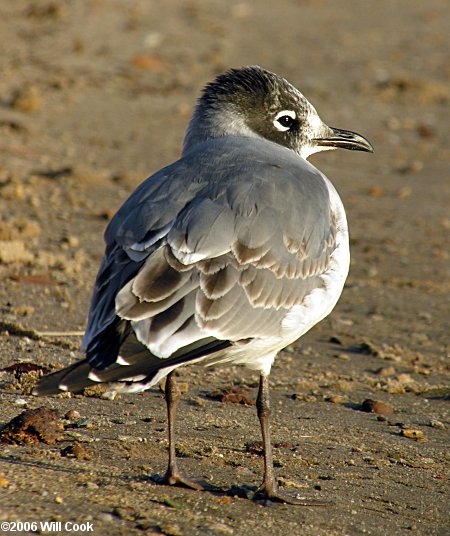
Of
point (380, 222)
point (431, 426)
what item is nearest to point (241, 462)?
point (431, 426)

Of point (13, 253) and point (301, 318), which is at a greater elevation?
point (301, 318)

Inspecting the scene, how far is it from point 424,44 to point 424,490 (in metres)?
15.5

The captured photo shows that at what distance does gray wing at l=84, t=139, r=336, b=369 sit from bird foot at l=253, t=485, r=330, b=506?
73cm

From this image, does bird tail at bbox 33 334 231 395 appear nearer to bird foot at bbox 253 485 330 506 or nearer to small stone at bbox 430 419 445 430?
bird foot at bbox 253 485 330 506

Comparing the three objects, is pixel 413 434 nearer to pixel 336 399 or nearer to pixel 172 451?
pixel 336 399

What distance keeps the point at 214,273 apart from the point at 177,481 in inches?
39.1

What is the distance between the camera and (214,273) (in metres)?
4.87

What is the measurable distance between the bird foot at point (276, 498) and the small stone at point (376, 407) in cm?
160

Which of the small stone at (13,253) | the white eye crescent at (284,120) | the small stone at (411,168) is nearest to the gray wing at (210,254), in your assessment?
the white eye crescent at (284,120)

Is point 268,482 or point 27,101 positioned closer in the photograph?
point 268,482

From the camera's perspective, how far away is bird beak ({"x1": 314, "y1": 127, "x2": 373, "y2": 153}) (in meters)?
6.83

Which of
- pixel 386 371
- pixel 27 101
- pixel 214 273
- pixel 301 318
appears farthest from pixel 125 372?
pixel 27 101

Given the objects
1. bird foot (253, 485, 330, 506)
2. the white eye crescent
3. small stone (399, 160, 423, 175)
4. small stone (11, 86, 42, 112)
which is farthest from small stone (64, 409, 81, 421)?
small stone (11, 86, 42, 112)

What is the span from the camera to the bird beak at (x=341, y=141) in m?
6.83
